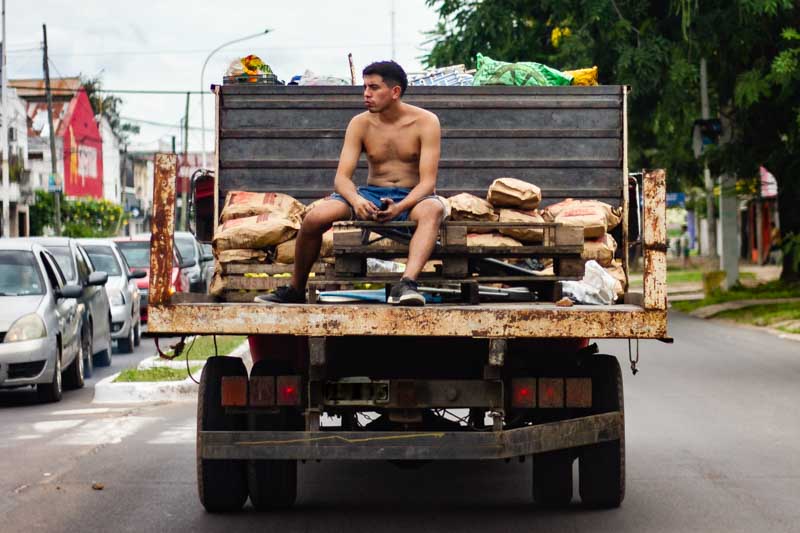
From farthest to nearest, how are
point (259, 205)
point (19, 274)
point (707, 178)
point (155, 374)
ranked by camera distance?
point (707, 178) < point (155, 374) < point (19, 274) < point (259, 205)

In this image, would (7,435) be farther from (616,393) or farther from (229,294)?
(616,393)

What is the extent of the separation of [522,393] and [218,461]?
1.75 meters

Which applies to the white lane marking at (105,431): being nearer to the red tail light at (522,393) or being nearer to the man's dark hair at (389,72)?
the man's dark hair at (389,72)

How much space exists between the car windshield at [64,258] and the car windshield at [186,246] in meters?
12.3

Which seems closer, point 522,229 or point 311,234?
point 311,234

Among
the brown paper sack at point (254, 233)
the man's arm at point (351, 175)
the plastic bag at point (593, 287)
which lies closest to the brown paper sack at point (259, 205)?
the brown paper sack at point (254, 233)

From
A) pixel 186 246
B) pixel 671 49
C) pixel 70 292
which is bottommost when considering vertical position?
pixel 70 292

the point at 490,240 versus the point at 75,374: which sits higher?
the point at 490,240

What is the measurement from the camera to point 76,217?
65.6 meters

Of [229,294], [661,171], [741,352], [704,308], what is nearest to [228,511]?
→ [229,294]

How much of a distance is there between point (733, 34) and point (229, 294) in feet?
69.8

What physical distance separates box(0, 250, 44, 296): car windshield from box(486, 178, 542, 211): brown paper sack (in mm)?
8235

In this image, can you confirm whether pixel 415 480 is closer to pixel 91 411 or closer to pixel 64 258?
pixel 91 411

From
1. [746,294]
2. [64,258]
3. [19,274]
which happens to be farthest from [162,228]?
[746,294]
